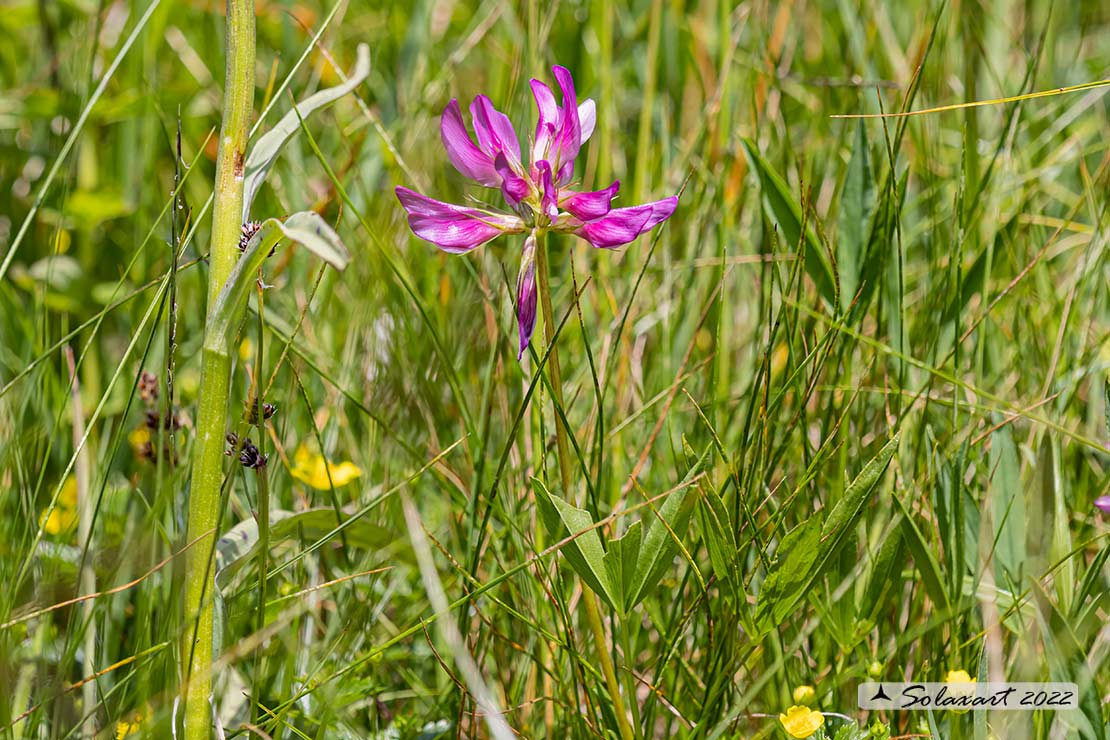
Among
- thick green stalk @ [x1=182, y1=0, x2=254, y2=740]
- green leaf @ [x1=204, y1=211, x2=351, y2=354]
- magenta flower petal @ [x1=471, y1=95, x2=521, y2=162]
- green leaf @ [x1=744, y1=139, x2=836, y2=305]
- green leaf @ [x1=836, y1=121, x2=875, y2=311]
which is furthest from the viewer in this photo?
green leaf @ [x1=836, y1=121, x2=875, y2=311]

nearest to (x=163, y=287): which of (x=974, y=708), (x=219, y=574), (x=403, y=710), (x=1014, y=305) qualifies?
(x=219, y=574)

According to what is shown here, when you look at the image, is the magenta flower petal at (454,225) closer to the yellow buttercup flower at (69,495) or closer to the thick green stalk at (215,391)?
the thick green stalk at (215,391)

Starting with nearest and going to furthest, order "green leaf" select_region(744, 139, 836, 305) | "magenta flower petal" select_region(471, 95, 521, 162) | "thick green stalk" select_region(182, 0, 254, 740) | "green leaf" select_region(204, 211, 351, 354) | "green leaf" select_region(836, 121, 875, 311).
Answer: "green leaf" select_region(204, 211, 351, 354) < "thick green stalk" select_region(182, 0, 254, 740) < "magenta flower petal" select_region(471, 95, 521, 162) < "green leaf" select_region(744, 139, 836, 305) < "green leaf" select_region(836, 121, 875, 311)

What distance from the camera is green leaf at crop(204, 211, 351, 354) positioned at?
31.0 inches

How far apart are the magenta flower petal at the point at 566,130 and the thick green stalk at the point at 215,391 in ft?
0.89

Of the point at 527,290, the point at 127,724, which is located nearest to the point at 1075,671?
the point at 527,290

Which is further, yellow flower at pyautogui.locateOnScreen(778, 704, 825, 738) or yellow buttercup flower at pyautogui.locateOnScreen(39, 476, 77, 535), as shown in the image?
yellow buttercup flower at pyautogui.locateOnScreen(39, 476, 77, 535)

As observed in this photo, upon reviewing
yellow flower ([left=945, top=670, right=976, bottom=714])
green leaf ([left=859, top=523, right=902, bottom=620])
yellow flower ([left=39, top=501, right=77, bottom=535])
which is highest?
green leaf ([left=859, top=523, right=902, bottom=620])

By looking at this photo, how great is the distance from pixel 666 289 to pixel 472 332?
0.34 meters

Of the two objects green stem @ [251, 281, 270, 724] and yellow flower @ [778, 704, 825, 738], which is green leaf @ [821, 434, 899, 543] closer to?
yellow flower @ [778, 704, 825, 738]

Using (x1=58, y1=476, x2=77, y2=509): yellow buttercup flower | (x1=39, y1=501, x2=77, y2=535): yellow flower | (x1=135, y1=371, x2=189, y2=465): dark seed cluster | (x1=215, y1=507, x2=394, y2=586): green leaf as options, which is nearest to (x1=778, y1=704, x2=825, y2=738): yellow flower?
(x1=215, y1=507, x2=394, y2=586): green leaf

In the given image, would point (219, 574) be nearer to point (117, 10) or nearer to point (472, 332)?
point (472, 332)

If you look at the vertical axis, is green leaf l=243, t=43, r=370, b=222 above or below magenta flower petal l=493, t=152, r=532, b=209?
above

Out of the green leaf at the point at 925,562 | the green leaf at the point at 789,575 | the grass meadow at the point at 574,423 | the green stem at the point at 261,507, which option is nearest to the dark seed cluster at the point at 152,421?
the grass meadow at the point at 574,423
